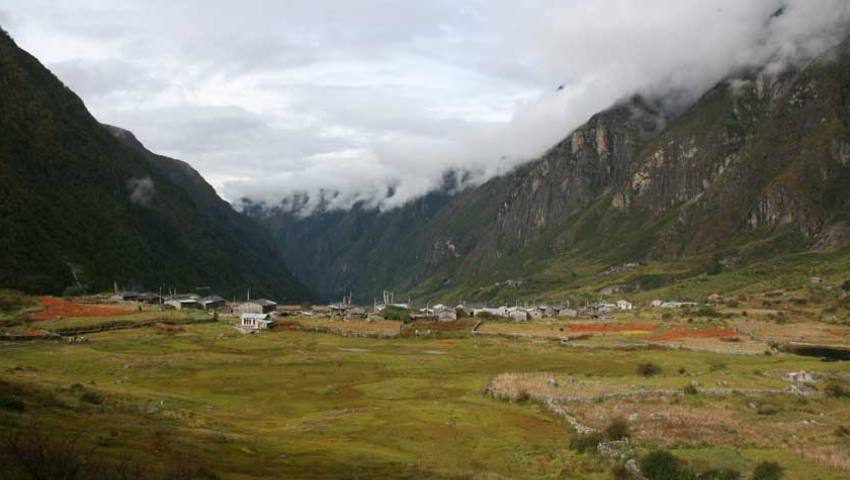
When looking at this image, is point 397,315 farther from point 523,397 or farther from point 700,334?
point 523,397

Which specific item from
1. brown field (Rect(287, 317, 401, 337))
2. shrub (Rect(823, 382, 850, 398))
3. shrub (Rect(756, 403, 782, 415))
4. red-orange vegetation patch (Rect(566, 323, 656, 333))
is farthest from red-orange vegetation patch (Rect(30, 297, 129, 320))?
shrub (Rect(823, 382, 850, 398))

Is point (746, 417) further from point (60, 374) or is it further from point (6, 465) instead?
point (60, 374)

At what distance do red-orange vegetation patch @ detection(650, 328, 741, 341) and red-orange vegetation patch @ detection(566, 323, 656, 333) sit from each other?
857 cm

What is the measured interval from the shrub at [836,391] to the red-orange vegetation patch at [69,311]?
383ft

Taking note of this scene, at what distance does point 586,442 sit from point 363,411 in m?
21.6

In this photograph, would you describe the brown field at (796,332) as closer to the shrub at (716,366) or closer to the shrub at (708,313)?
the shrub at (708,313)

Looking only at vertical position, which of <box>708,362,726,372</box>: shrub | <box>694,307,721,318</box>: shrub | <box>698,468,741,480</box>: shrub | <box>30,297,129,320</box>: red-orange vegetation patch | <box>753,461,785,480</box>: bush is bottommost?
<box>708,362,726,372</box>: shrub

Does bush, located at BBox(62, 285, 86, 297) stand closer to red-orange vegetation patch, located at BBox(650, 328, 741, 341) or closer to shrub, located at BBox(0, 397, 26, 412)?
red-orange vegetation patch, located at BBox(650, 328, 741, 341)

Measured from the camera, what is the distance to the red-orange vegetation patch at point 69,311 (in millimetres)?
126250

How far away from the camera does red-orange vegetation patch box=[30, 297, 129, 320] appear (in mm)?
126250

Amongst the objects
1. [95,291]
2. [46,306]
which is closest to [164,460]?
[46,306]

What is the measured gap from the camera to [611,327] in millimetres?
161250

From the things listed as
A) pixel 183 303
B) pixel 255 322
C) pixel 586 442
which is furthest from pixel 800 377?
pixel 183 303

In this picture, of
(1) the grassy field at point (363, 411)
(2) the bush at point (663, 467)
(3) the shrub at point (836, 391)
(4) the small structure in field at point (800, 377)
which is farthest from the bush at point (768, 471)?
(4) the small structure in field at point (800, 377)
